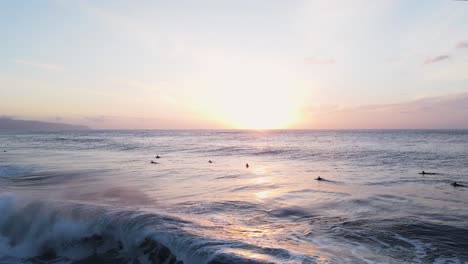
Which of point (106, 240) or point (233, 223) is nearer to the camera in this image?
point (106, 240)

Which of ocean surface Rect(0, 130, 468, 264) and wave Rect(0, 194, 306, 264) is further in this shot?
ocean surface Rect(0, 130, 468, 264)

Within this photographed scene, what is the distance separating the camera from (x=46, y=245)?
909 centimetres

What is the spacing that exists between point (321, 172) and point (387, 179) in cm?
466

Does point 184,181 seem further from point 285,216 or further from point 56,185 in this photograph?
point 285,216

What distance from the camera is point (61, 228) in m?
9.59

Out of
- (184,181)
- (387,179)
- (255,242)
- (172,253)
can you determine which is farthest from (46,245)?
(387,179)

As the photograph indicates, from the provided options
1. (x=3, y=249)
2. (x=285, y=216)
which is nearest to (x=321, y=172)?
(x=285, y=216)

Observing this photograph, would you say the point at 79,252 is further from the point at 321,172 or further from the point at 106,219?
the point at 321,172

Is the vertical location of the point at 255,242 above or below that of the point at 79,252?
above

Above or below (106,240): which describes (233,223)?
above

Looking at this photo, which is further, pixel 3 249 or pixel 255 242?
pixel 3 249

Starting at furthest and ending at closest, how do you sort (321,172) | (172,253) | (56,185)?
(321,172) → (56,185) → (172,253)

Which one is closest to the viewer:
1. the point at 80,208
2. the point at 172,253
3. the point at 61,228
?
the point at 172,253

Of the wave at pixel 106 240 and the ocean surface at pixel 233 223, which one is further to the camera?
the ocean surface at pixel 233 223
